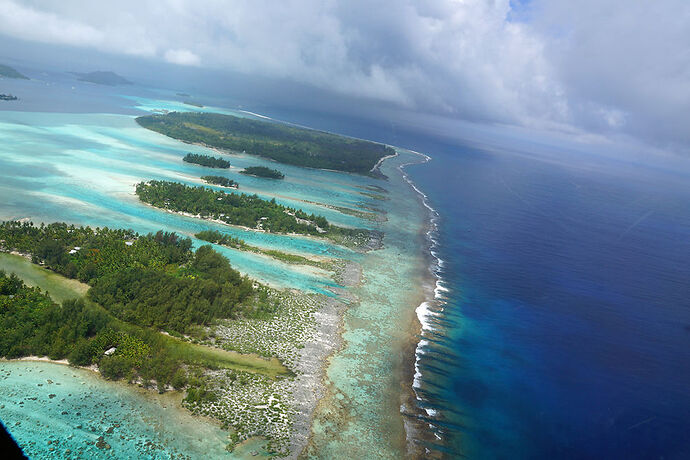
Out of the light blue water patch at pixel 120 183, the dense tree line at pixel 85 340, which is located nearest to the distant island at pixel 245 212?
the light blue water patch at pixel 120 183

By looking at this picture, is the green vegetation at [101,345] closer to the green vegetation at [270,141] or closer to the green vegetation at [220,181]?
the green vegetation at [220,181]

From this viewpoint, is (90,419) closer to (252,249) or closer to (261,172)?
(252,249)

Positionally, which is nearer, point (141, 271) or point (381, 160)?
point (141, 271)

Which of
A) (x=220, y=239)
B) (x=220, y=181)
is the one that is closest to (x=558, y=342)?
(x=220, y=239)

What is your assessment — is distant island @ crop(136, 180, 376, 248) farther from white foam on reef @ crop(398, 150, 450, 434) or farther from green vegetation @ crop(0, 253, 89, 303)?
green vegetation @ crop(0, 253, 89, 303)

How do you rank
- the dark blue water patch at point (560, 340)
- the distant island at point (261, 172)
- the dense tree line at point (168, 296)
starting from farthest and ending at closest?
the distant island at point (261, 172) → the dense tree line at point (168, 296) → the dark blue water patch at point (560, 340)

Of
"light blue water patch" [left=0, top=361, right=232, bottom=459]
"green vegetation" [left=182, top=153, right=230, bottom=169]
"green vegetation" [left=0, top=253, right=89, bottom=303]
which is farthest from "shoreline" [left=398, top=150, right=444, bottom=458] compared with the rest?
"green vegetation" [left=182, top=153, right=230, bottom=169]

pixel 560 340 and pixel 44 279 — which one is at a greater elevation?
pixel 560 340
